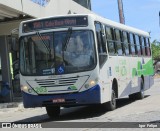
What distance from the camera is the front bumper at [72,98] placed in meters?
14.5

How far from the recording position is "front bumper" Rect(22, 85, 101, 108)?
1446cm

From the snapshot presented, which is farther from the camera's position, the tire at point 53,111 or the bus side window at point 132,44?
the bus side window at point 132,44

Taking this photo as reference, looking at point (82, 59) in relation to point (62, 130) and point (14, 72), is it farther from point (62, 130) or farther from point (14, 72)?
point (14, 72)

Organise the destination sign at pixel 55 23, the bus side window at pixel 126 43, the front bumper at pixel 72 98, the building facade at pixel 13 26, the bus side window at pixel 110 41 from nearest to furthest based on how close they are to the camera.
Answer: the front bumper at pixel 72 98 < the destination sign at pixel 55 23 < the bus side window at pixel 110 41 < the bus side window at pixel 126 43 < the building facade at pixel 13 26

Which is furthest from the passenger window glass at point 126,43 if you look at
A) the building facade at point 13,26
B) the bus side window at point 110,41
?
the building facade at point 13,26

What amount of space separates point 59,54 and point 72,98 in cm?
139

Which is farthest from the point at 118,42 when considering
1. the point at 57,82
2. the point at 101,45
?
the point at 57,82

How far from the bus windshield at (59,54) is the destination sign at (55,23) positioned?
0.25 metres

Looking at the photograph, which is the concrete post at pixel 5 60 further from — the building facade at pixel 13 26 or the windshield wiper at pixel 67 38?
the windshield wiper at pixel 67 38

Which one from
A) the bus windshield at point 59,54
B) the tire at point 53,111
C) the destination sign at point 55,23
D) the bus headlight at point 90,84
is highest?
the destination sign at point 55,23

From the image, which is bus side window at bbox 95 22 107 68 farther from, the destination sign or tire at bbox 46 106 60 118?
tire at bbox 46 106 60 118

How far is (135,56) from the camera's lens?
67.0 feet

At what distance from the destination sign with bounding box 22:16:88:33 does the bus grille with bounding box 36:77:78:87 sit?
1.67 m

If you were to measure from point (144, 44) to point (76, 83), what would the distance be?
897 cm
